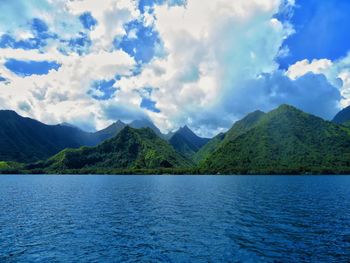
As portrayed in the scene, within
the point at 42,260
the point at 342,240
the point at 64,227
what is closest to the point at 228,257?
the point at 342,240

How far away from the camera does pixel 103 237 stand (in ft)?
155

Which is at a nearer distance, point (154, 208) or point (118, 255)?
point (118, 255)

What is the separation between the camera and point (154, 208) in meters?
77.0

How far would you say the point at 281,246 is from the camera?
4116 cm

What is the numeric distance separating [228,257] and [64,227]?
32297 millimetres

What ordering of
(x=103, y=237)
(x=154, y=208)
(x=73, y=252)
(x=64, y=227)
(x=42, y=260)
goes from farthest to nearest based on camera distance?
(x=154, y=208) < (x=64, y=227) < (x=103, y=237) < (x=73, y=252) < (x=42, y=260)

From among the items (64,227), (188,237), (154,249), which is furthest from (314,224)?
(64,227)

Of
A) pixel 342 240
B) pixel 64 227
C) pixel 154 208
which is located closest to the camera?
pixel 342 240

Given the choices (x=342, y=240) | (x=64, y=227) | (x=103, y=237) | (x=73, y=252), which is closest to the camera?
(x=73, y=252)

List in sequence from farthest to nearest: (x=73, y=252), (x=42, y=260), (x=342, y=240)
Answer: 1. (x=342, y=240)
2. (x=73, y=252)
3. (x=42, y=260)

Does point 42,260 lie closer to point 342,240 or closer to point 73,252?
point 73,252

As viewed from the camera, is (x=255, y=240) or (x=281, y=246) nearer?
(x=281, y=246)

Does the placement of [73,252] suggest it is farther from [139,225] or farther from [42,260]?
[139,225]

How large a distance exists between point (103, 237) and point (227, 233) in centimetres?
2045
